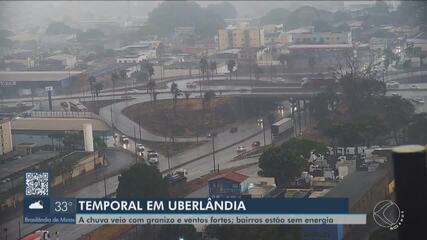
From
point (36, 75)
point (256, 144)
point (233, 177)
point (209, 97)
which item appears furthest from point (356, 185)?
point (36, 75)

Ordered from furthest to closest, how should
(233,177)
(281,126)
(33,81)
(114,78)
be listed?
(33,81), (114,78), (281,126), (233,177)

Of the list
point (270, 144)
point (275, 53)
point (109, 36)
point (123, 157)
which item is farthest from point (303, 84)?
point (109, 36)

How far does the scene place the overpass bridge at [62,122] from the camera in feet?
12.7

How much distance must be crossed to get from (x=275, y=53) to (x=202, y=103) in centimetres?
118

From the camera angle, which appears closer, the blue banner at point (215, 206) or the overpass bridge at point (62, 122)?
the blue banner at point (215, 206)

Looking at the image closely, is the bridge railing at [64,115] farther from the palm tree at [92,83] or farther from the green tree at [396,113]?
the green tree at [396,113]

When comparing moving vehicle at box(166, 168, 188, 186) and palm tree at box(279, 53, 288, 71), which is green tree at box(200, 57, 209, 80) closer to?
palm tree at box(279, 53, 288, 71)

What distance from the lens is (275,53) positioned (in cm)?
523

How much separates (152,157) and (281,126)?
78cm

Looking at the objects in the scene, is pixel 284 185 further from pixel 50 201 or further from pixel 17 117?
pixel 17 117

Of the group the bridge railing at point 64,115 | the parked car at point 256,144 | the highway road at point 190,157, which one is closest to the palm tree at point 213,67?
the highway road at point 190,157

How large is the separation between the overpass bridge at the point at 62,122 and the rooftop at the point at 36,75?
2.09 feet

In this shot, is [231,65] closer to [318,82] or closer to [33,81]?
[318,82]

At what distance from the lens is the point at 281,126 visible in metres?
3.90
